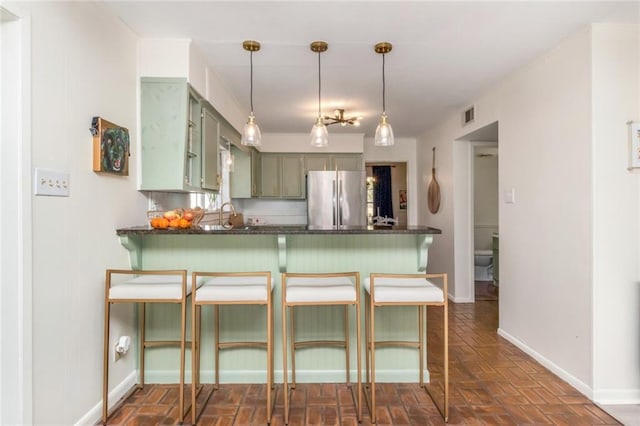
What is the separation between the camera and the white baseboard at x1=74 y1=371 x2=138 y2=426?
1939mm

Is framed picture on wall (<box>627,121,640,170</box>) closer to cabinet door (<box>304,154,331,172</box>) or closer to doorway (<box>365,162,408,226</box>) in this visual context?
cabinet door (<box>304,154,331,172</box>)

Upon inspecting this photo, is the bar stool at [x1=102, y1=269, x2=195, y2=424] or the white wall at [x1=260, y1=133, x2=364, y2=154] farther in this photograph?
the white wall at [x1=260, y1=133, x2=364, y2=154]

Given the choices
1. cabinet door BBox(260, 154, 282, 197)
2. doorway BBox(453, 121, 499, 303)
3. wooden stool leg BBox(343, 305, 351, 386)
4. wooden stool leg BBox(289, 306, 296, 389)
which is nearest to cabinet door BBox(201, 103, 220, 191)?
wooden stool leg BBox(289, 306, 296, 389)

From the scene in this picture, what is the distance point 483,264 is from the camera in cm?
579

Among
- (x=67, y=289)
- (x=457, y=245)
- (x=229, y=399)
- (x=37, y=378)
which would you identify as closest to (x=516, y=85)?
(x=457, y=245)

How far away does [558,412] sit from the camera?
83.4 inches

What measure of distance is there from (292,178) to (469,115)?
2.74 m

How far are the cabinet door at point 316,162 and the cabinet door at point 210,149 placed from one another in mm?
2441

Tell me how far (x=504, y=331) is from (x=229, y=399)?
2570 mm

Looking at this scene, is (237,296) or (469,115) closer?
(237,296)

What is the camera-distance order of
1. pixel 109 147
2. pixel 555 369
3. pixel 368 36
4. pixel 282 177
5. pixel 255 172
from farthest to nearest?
pixel 282 177
pixel 255 172
pixel 555 369
pixel 368 36
pixel 109 147

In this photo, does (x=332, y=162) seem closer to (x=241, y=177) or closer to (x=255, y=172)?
(x=255, y=172)

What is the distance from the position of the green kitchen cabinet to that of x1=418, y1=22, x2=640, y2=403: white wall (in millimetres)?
3215

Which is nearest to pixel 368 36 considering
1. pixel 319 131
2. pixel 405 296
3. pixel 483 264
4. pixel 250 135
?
pixel 319 131
